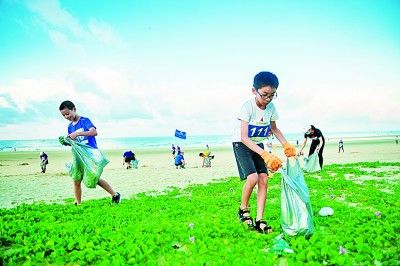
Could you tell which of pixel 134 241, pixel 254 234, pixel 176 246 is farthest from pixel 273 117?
pixel 134 241

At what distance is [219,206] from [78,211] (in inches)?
129

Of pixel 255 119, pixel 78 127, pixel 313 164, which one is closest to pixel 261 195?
pixel 255 119

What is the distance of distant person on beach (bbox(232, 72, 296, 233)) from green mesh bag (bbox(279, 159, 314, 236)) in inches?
15.6

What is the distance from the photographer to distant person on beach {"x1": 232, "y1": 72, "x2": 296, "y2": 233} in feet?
16.5

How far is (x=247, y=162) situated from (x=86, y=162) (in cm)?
432

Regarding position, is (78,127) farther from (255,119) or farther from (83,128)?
(255,119)

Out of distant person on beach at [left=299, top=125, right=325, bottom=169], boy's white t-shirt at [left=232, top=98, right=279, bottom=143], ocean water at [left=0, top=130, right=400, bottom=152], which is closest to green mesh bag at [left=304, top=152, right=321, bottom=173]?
distant person on beach at [left=299, top=125, right=325, bottom=169]

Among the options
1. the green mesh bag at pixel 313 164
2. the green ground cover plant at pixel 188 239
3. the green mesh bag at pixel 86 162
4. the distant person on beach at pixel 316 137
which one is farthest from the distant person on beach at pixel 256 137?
the green mesh bag at pixel 313 164

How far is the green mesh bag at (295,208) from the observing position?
4625 millimetres

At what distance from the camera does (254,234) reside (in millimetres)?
4891

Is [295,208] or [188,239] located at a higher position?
[295,208]

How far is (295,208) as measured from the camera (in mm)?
4660

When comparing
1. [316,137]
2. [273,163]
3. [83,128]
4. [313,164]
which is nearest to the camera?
[273,163]

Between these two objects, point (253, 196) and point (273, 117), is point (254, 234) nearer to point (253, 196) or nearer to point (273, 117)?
point (273, 117)
